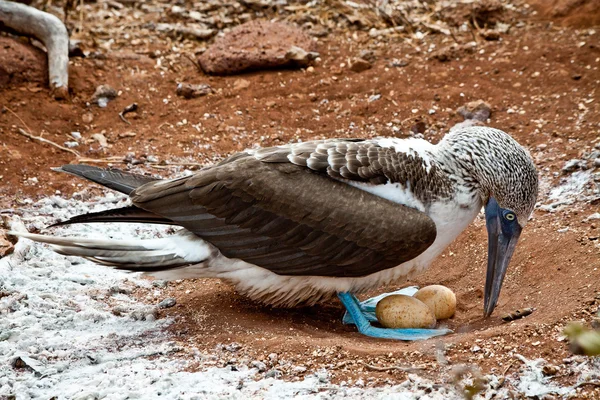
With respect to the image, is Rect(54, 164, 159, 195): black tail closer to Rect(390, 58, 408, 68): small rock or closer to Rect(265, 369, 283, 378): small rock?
Rect(265, 369, 283, 378): small rock

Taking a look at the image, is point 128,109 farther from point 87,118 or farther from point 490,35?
point 490,35

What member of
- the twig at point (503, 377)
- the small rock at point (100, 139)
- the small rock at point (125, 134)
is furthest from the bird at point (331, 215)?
the small rock at point (125, 134)

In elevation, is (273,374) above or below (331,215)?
below

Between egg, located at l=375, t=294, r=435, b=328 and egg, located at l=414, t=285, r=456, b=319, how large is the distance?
119mm

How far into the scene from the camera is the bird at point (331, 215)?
17.9 ft

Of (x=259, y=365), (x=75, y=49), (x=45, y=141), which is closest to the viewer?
(x=259, y=365)

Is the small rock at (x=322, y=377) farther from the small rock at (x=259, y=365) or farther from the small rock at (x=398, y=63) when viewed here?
the small rock at (x=398, y=63)

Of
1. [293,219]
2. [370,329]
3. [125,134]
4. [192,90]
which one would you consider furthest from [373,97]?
[370,329]

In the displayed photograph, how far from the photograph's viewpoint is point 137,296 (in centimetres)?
621

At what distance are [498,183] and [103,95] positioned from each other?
511 centimetres

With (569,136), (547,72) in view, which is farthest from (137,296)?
(547,72)

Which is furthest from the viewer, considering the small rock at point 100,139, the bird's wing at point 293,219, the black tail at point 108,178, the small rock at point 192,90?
the small rock at point 192,90

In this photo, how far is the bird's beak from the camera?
5.61 m

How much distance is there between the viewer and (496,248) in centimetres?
569
